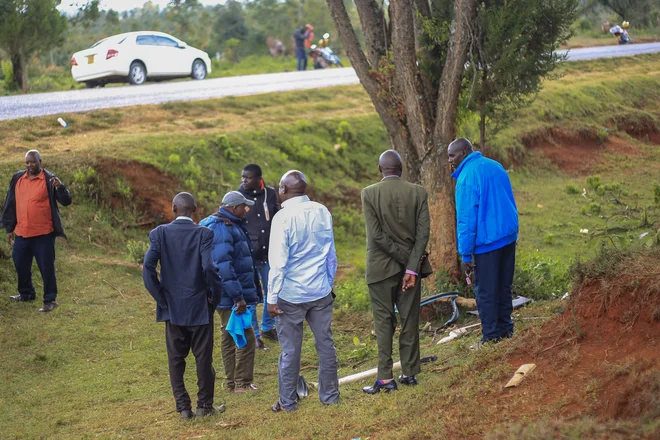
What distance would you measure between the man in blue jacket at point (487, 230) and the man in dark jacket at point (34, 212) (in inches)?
197

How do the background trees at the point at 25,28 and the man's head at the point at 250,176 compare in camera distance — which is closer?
the man's head at the point at 250,176

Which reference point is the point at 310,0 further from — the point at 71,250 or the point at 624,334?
the point at 624,334

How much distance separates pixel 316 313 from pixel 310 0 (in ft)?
118

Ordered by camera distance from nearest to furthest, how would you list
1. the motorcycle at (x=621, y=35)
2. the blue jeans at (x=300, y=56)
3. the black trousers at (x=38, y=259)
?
the black trousers at (x=38, y=259)
the blue jeans at (x=300, y=56)
the motorcycle at (x=621, y=35)

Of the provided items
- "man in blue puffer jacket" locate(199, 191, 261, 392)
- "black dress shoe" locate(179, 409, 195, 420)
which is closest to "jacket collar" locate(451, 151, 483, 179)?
"man in blue puffer jacket" locate(199, 191, 261, 392)

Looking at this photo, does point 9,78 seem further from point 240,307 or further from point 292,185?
point 292,185

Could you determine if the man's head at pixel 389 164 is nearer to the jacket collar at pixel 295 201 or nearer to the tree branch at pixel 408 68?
the jacket collar at pixel 295 201

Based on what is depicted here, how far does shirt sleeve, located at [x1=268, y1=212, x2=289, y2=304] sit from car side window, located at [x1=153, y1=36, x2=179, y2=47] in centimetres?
1726

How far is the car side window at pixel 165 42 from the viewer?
22375mm

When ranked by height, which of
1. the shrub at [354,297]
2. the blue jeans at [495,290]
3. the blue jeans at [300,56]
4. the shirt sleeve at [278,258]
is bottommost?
the shrub at [354,297]

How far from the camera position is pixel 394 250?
662cm

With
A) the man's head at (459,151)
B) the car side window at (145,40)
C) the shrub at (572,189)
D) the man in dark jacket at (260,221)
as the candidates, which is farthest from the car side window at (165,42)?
the man's head at (459,151)

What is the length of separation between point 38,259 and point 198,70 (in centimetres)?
1506

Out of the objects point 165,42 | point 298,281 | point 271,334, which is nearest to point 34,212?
point 271,334
